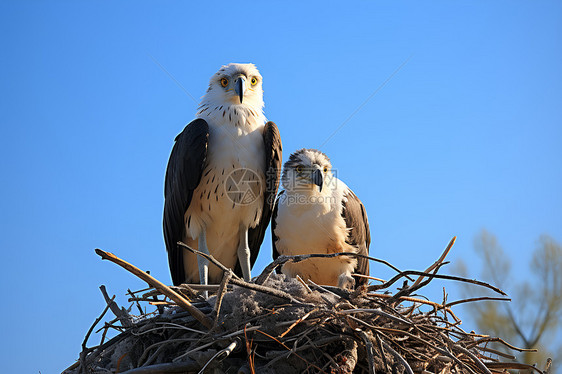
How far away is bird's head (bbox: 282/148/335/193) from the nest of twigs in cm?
229

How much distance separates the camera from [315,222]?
5969 mm

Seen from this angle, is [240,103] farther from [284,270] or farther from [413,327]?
[413,327]

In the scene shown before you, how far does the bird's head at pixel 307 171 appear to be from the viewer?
594cm

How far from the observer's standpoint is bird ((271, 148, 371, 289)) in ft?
19.6

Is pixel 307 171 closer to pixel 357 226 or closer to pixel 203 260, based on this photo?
pixel 357 226

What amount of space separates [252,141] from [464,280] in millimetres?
3109

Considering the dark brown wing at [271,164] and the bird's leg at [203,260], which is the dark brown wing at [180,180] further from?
the dark brown wing at [271,164]

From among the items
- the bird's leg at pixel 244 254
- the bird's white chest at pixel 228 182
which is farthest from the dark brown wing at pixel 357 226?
the bird's leg at pixel 244 254

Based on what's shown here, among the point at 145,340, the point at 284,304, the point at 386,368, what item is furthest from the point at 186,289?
the point at 386,368

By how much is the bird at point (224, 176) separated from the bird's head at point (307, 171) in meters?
0.29

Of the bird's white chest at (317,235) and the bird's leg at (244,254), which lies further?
the bird's leg at (244,254)

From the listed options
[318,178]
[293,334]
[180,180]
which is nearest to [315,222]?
[318,178]

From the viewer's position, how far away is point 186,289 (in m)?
3.76

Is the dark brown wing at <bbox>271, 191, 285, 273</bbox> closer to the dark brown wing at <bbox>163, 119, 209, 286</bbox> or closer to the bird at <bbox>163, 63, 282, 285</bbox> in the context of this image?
the bird at <bbox>163, 63, 282, 285</bbox>
